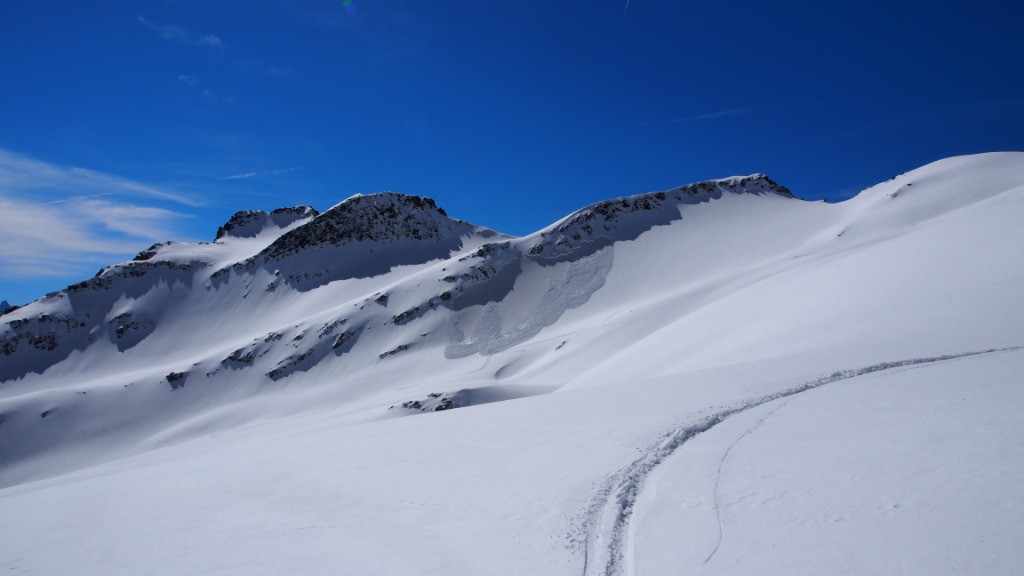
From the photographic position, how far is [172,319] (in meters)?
104

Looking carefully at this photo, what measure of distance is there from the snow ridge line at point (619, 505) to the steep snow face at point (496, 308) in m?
8.19

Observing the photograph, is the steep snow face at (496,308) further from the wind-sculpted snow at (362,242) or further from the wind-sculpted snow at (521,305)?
the wind-sculpted snow at (362,242)

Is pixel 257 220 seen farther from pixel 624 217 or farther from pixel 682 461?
pixel 682 461

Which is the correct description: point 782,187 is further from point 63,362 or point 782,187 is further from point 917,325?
point 63,362

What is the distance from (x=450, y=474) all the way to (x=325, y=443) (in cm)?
708

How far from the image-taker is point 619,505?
8.17m

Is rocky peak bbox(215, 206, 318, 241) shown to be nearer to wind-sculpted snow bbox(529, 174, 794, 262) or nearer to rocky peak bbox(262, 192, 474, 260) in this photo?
rocky peak bbox(262, 192, 474, 260)

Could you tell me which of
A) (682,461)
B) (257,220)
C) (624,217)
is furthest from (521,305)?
(257,220)

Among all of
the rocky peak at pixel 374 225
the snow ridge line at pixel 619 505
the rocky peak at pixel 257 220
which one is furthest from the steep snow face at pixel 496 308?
the rocky peak at pixel 257 220

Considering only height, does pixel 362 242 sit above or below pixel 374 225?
below

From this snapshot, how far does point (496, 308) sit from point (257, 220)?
98.4m

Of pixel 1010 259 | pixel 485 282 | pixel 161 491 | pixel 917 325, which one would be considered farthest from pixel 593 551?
pixel 485 282

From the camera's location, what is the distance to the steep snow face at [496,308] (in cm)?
2591

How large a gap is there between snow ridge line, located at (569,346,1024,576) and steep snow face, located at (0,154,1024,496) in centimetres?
819
